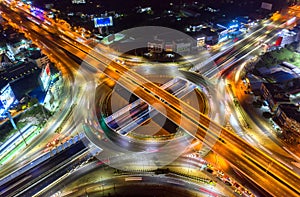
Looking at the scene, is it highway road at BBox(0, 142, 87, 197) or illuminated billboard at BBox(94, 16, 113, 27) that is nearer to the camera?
highway road at BBox(0, 142, 87, 197)

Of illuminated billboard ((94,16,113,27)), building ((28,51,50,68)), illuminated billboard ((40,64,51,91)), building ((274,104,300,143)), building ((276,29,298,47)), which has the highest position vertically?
Answer: illuminated billboard ((94,16,113,27))

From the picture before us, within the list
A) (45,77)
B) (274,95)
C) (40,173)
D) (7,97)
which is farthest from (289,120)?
(7,97)

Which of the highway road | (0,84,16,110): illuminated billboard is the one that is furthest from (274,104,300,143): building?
(0,84,16,110): illuminated billboard

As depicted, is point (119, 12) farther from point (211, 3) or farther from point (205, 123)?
point (205, 123)

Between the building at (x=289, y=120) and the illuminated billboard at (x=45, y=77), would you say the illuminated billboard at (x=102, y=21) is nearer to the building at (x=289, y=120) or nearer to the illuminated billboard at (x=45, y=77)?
the illuminated billboard at (x=45, y=77)

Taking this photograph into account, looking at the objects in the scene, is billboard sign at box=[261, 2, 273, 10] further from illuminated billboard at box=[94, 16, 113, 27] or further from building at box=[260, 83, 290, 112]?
illuminated billboard at box=[94, 16, 113, 27]
